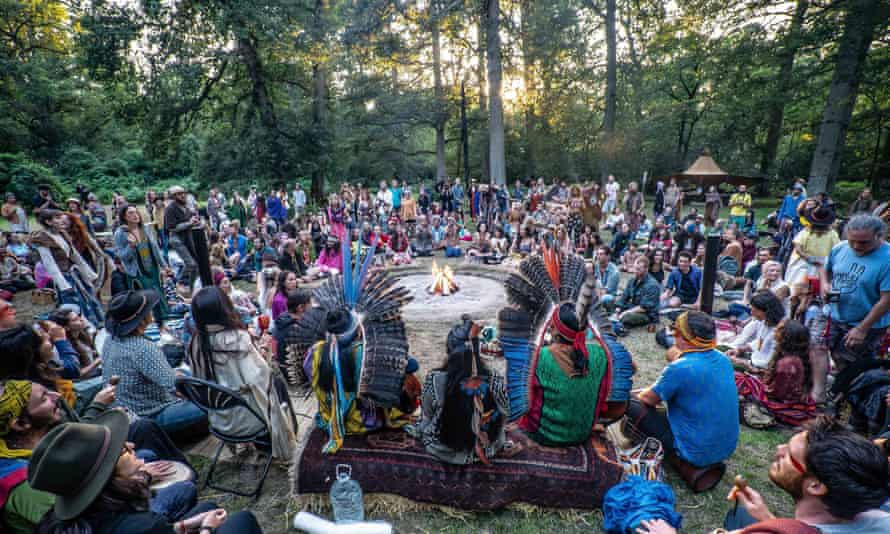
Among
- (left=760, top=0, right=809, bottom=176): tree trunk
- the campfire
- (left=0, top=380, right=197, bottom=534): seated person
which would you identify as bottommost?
the campfire

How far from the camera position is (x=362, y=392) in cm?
310

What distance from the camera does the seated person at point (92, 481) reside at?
1.50 meters

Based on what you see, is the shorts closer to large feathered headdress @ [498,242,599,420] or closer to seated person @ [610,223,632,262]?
large feathered headdress @ [498,242,599,420]

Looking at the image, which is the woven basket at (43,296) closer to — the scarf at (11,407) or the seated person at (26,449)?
the seated person at (26,449)

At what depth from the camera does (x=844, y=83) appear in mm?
12164

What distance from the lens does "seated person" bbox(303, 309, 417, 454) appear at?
3.01 meters

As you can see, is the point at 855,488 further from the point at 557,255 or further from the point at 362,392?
the point at 362,392

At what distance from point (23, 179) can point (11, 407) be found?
2440 centimetres

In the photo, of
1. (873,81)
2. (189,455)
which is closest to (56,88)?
(189,455)

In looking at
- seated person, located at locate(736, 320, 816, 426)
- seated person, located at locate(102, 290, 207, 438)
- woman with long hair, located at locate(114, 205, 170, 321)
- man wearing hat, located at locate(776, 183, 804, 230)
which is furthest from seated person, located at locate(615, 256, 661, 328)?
man wearing hat, located at locate(776, 183, 804, 230)

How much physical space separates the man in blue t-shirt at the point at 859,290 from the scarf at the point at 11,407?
5884 millimetres

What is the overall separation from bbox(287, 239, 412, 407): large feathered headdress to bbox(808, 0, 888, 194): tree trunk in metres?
13.7

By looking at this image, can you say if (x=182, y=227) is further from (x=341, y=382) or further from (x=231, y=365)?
(x=341, y=382)

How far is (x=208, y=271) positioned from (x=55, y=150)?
28.5 meters
